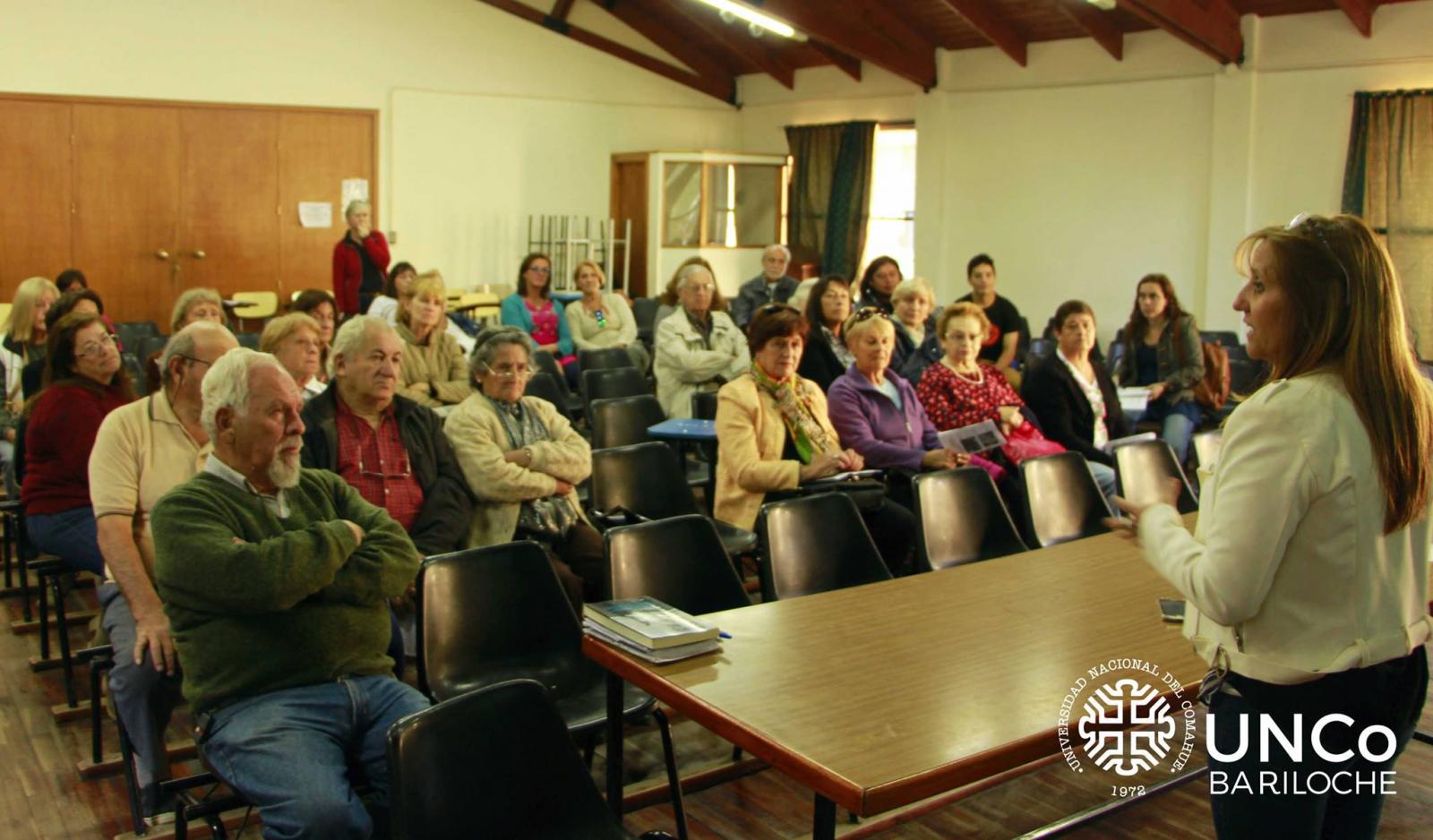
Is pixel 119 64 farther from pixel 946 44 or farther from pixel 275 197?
pixel 946 44

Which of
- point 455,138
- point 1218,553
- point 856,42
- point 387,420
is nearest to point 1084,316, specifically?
point 387,420

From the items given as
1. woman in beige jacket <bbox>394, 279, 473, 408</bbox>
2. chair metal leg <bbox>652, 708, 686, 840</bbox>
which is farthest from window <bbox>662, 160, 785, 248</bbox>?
chair metal leg <bbox>652, 708, 686, 840</bbox>

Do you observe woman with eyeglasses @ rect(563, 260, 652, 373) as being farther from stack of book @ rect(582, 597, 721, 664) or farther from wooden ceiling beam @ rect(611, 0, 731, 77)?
stack of book @ rect(582, 597, 721, 664)

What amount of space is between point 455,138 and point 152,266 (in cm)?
299

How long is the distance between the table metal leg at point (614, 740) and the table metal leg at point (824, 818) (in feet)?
2.19

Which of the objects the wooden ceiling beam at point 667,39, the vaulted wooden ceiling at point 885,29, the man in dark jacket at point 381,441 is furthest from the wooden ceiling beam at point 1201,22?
the man in dark jacket at point 381,441

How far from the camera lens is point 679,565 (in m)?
3.31

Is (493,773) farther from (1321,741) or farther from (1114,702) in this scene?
(1321,741)

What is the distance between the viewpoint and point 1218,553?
184 centimetres

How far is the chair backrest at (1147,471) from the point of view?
4617mm

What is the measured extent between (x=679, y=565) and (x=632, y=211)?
33.8ft

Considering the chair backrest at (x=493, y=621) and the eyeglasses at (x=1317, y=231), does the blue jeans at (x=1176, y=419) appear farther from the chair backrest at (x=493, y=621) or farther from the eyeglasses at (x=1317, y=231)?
the eyeglasses at (x=1317, y=231)

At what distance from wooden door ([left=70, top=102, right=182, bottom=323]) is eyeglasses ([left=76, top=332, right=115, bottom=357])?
7447 millimetres

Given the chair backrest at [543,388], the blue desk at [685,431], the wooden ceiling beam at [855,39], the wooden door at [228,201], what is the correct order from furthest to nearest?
the wooden door at [228,201] < the wooden ceiling beam at [855,39] < the chair backrest at [543,388] < the blue desk at [685,431]
